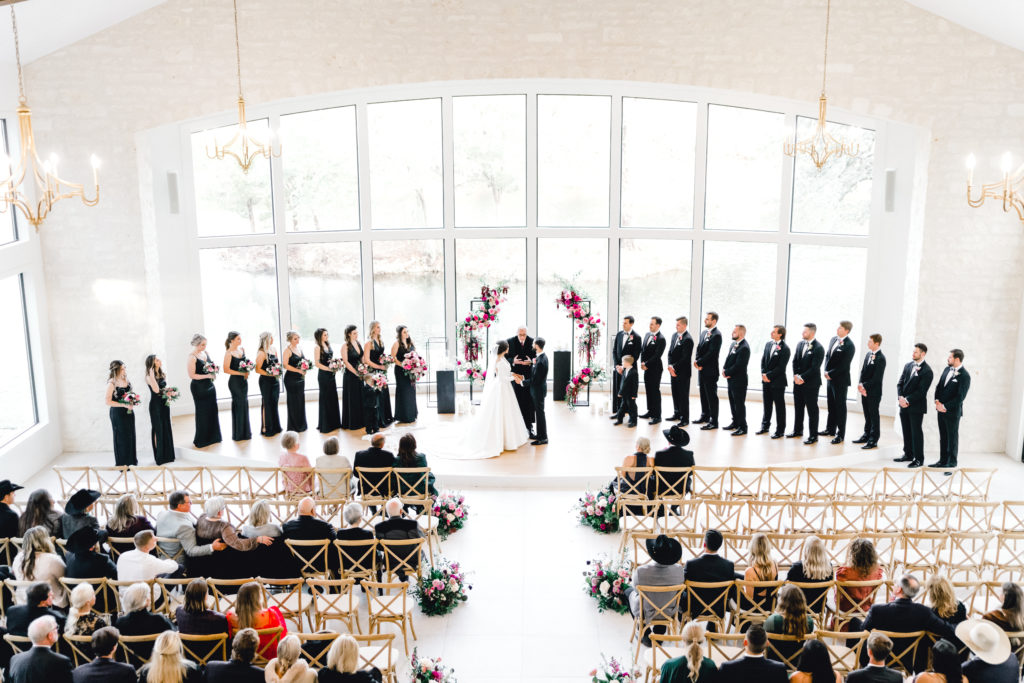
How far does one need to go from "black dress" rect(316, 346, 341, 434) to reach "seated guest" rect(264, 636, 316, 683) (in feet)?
26.4

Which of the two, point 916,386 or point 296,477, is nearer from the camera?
point 296,477

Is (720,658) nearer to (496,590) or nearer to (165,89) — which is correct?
(496,590)

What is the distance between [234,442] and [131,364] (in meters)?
1.98

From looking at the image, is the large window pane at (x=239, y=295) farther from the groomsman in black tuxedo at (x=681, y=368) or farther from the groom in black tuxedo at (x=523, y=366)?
the groomsman in black tuxedo at (x=681, y=368)

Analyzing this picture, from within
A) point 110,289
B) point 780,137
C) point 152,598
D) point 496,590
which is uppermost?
point 780,137

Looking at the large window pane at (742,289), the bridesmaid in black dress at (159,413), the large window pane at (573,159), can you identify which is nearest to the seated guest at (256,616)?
the bridesmaid in black dress at (159,413)

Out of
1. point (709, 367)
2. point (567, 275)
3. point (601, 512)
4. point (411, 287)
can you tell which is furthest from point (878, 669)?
point (411, 287)

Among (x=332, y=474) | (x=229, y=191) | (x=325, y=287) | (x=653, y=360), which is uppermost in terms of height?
(x=229, y=191)

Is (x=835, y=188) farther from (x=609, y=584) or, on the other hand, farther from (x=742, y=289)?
(x=609, y=584)

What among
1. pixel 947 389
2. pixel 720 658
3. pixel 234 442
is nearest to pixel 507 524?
pixel 720 658

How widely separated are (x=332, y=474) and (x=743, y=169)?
29.6 feet

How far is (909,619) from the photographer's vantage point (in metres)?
6.93

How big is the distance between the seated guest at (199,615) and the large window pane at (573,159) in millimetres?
10584

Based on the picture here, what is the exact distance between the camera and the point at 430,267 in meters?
16.4
